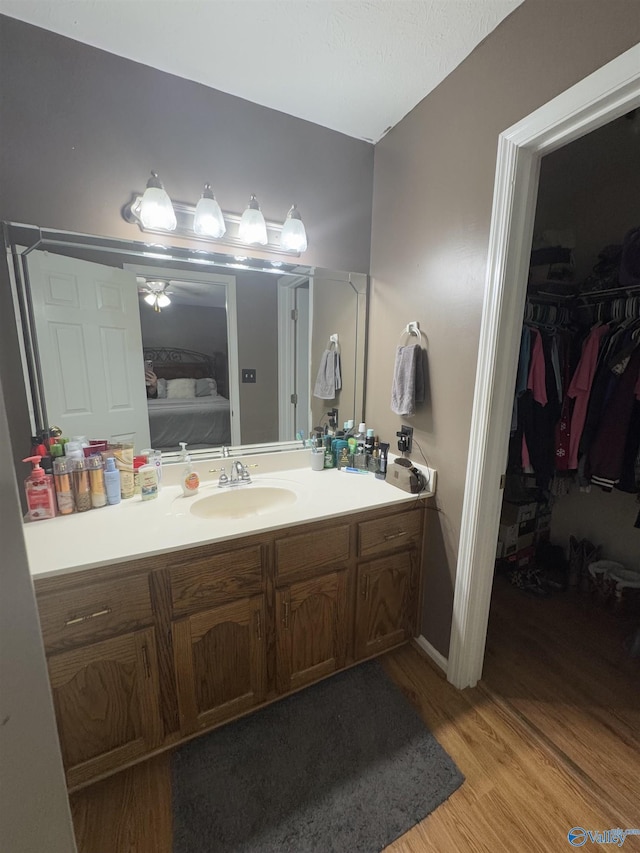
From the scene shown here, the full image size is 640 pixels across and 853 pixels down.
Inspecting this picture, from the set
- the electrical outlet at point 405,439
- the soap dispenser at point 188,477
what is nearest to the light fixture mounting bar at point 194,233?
the soap dispenser at point 188,477

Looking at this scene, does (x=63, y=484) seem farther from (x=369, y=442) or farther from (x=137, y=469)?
(x=369, y=442)

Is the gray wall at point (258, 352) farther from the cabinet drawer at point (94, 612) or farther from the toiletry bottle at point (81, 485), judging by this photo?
the cabinet drawer at point (94, 612)

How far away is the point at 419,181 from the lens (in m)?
1.53

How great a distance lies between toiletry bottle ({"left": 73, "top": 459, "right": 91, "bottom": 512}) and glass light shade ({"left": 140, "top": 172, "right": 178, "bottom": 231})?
0.94 metres

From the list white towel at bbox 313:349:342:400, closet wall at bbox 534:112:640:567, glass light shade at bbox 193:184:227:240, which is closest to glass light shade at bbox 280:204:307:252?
glass light shade at bbox 193:184:227:240

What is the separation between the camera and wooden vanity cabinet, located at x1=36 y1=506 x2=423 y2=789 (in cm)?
103

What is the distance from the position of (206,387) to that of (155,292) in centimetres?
44

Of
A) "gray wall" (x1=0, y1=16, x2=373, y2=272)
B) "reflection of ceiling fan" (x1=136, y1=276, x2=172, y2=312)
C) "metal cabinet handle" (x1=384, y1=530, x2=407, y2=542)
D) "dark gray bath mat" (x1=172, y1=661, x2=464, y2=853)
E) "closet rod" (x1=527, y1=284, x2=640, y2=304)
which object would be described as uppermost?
"gray wall" (x1=0, y1=16, x2=373, y2=272)

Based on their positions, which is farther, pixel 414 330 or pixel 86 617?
pixel 414 330

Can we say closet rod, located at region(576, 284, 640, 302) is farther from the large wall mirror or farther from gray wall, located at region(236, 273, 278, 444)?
gray wall, located at region(236, 273, 278, 444)

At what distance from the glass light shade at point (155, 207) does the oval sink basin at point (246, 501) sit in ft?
3.59

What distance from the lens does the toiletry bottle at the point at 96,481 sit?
4.31 feet

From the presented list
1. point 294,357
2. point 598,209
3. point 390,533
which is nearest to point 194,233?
point 294,357

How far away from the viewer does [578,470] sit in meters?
1.92
